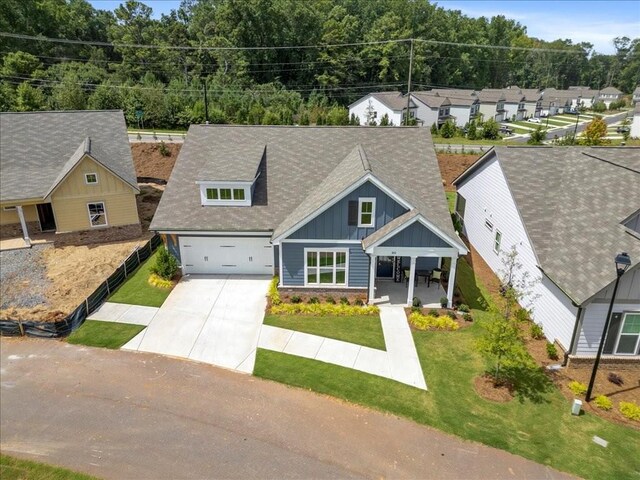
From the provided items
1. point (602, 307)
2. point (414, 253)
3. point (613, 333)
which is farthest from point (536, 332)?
point (414, 253)

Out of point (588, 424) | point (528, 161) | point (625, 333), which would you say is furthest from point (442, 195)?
point (588, 424)

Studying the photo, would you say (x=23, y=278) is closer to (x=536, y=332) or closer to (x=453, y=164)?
(x=536, y=332)


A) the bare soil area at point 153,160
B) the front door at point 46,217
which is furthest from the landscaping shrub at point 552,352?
the bare soil area at point 153,160

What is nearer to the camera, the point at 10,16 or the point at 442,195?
the point at 442,195

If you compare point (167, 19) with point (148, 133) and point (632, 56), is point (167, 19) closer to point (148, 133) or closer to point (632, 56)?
point (148, 133)

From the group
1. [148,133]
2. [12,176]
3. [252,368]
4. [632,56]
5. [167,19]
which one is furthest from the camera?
[632,56]

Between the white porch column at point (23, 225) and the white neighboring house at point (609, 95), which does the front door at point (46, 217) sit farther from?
the white neighboring house at point (609, 95)

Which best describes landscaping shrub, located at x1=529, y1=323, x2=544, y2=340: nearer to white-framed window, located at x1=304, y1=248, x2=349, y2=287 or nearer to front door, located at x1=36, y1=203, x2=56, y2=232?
white-framed window, located at x1=304, y1=248, x2=349, y2=287
